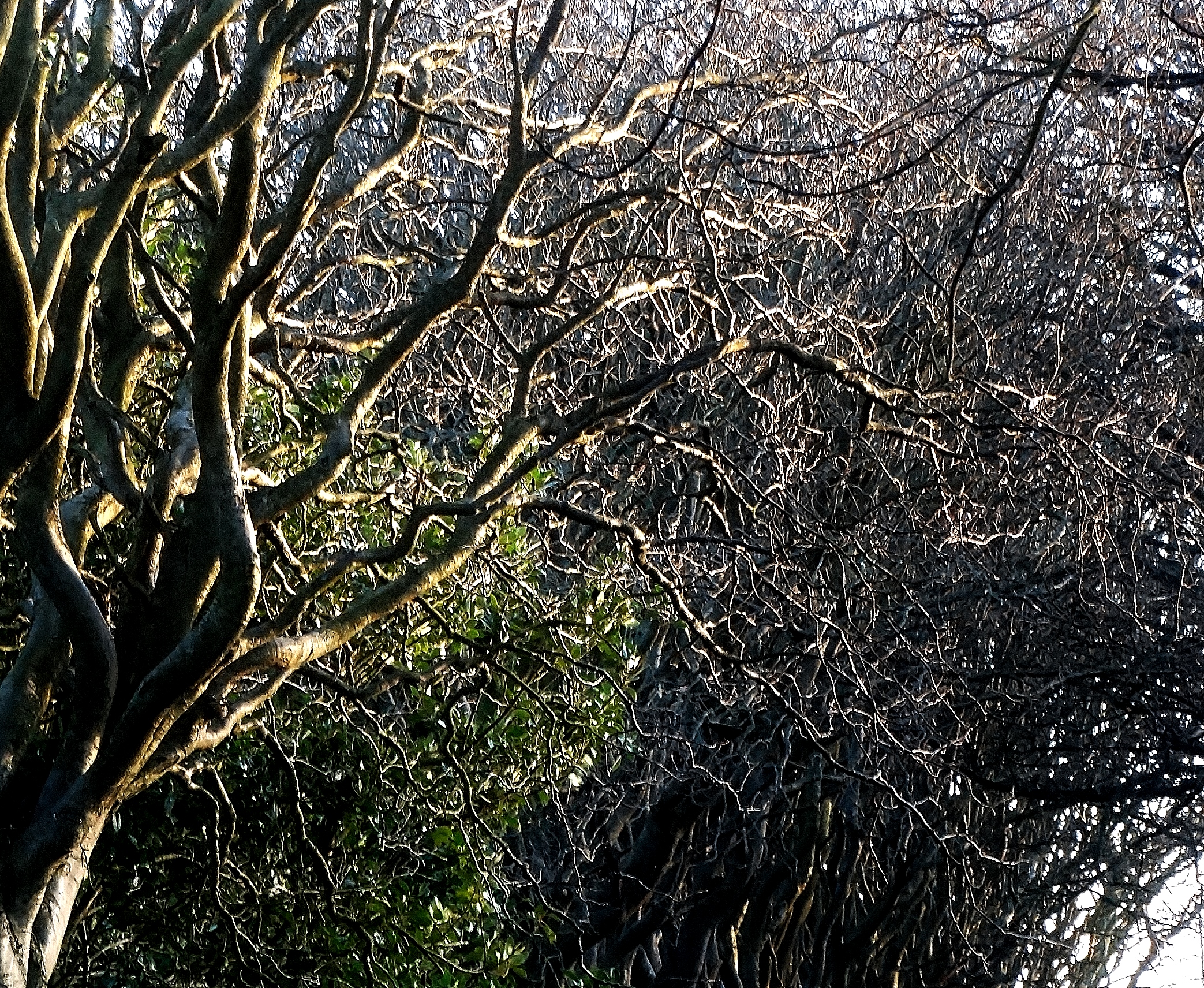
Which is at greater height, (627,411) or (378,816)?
(627,411)

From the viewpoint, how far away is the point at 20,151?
5023mm

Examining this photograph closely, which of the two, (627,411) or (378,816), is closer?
(627,411)

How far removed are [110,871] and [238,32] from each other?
6.04 m

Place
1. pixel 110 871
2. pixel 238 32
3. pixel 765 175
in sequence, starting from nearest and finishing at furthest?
pixel 110 871 < pixel 765 175 < pixel 238 32

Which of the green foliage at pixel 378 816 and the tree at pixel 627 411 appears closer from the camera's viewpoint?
the tree at pixel 627 411

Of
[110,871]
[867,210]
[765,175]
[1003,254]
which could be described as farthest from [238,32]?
[110,871]

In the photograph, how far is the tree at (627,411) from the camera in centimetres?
512

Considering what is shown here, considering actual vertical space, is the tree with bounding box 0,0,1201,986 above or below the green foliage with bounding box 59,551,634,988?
above

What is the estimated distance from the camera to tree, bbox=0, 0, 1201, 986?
5117 mm

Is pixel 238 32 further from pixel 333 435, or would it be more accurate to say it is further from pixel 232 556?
pixel 232 556

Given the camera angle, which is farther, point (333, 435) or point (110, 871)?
point (110, 871)

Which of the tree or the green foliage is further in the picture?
the green foliage

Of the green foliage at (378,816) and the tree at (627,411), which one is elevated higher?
the tree at (627,411)

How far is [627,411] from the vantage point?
18.5 ft
